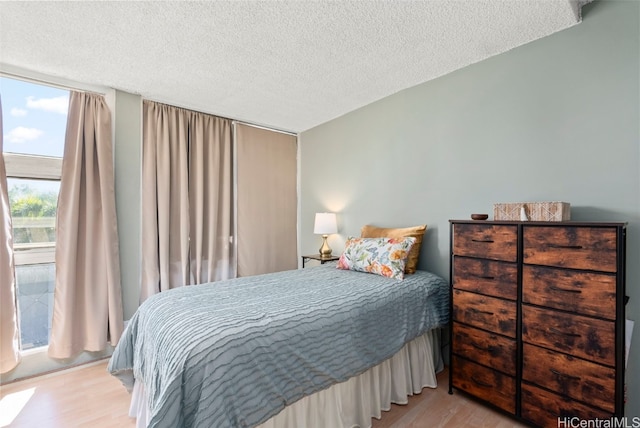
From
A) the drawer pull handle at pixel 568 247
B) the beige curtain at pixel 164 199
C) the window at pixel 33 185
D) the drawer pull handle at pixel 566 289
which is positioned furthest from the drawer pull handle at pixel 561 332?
the window at pixel 33 185

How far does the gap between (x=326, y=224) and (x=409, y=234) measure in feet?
3.65

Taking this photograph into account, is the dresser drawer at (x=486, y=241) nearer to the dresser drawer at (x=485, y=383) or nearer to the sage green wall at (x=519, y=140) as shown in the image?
the sage green wall at (x=519, y=140)

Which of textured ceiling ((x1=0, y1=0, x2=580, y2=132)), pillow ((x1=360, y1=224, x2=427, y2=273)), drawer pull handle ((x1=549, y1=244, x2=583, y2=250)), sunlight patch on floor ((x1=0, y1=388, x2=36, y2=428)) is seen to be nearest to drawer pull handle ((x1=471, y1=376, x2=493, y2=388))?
pillow ((x1=360, y1=224, x2=427, y2=273))

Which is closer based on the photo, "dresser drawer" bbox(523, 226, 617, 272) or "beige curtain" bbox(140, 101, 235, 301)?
"dresser drawer" bbox(523, 226, 617, 272)

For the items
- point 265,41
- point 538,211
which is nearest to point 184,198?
point 265,41

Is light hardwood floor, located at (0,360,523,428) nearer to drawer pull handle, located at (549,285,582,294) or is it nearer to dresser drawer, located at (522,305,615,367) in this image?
dresser drawer, located at (522,305,615,367)

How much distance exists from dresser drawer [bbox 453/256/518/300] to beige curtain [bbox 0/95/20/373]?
3420mm

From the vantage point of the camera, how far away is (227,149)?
357cm

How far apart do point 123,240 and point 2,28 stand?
68.5 inches

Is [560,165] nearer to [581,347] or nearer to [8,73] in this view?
[581,347]

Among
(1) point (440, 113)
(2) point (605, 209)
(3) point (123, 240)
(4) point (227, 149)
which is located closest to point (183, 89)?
(4) point (227, 149)

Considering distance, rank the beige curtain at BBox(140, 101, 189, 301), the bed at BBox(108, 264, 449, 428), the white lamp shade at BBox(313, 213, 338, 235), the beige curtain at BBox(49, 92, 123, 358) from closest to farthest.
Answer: the bed at BBox(108, 264, 449, 428) < the beige curtain at BBox(49, 92, 123, 358) < the beige curtain at BBox(140, 101, 189, 301) < the white lamp shade at BBox(313, 213, 338, 235)

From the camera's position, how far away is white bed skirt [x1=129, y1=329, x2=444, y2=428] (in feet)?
5.08

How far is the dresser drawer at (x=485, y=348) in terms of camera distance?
1.76 meters
